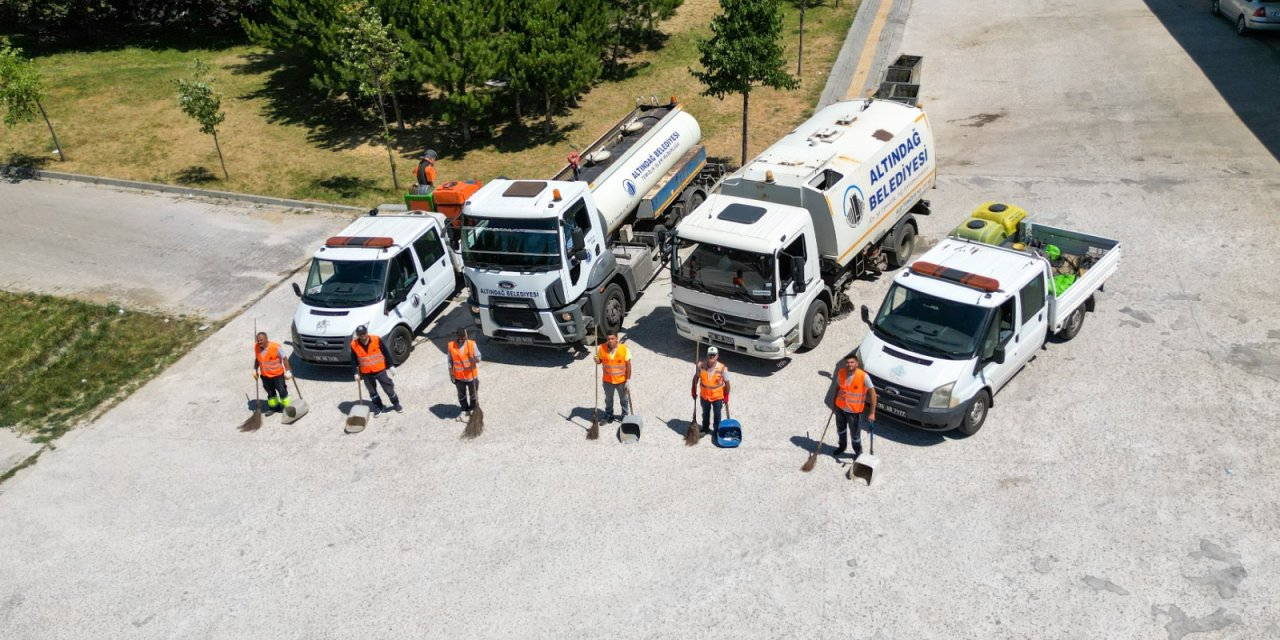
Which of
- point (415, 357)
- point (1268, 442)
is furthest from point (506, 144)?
point (1268, 442)

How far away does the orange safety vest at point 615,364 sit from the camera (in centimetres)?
1373

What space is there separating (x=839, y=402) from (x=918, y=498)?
1646mm

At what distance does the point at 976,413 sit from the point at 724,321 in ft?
13.8

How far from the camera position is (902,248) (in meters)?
18.8

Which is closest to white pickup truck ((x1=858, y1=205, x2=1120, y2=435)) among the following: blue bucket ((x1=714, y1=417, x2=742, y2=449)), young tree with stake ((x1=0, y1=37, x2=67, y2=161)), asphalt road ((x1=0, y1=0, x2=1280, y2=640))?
asphalt road ((x1=0, y1=0, x2=1280, y2=640))

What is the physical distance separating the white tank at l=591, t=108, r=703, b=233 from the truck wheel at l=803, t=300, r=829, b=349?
4841 mm

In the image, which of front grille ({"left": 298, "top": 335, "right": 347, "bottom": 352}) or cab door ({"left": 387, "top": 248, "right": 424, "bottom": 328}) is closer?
front grille ({"left": 298, "top": 335, "right": 347, "bottom": 352})

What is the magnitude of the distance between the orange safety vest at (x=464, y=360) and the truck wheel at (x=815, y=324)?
5.62 metres

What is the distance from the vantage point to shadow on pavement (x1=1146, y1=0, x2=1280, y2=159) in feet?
78.8

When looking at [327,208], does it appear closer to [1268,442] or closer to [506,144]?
[506,144]

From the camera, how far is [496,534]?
12289 millimetres

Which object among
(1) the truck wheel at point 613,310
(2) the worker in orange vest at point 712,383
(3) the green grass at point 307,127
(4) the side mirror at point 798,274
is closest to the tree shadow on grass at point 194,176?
(3) the green grass at point 307,127

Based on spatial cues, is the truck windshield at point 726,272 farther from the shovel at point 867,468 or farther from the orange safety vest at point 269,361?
the orange safety vest at point 269,361

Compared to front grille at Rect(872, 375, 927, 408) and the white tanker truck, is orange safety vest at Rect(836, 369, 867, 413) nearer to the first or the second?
front grille at Rect(872, 375, 927, 408)
